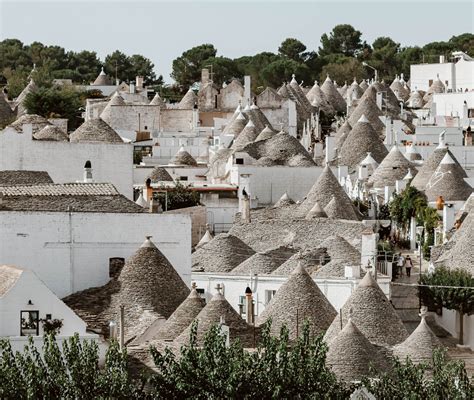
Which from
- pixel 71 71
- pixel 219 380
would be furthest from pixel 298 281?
pixel 71 71

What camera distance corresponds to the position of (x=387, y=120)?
84.8 meters

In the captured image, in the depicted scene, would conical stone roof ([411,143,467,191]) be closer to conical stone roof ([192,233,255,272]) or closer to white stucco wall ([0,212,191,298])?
conical stone roof ([192,233,255,272])

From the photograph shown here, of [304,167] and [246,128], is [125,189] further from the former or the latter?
[246,128]

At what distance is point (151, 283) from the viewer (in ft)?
133

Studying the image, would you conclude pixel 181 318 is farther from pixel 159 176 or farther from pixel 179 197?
pixel 159 176

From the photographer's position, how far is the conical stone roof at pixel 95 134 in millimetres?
65312

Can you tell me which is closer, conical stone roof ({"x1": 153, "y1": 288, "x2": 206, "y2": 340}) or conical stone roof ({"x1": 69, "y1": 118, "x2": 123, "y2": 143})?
conical stone roof ({"x1": 153, "y1": 288, "x2": 206, "y2": 340})

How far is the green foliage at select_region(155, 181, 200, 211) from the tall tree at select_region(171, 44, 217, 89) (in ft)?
200

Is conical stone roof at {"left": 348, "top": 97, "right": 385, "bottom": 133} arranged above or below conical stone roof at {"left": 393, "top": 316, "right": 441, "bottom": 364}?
above

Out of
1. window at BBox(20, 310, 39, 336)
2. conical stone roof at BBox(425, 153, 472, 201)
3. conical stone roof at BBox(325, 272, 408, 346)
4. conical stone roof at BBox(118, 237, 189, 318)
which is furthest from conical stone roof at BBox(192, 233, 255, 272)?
window at BBox(20, 310, 39, 336)

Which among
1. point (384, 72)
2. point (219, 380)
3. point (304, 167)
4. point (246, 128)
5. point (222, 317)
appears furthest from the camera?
point (384, 72)

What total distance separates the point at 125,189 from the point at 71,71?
75.5m

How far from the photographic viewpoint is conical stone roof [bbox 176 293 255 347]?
122 ft

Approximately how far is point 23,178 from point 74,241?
9246 millimetres
